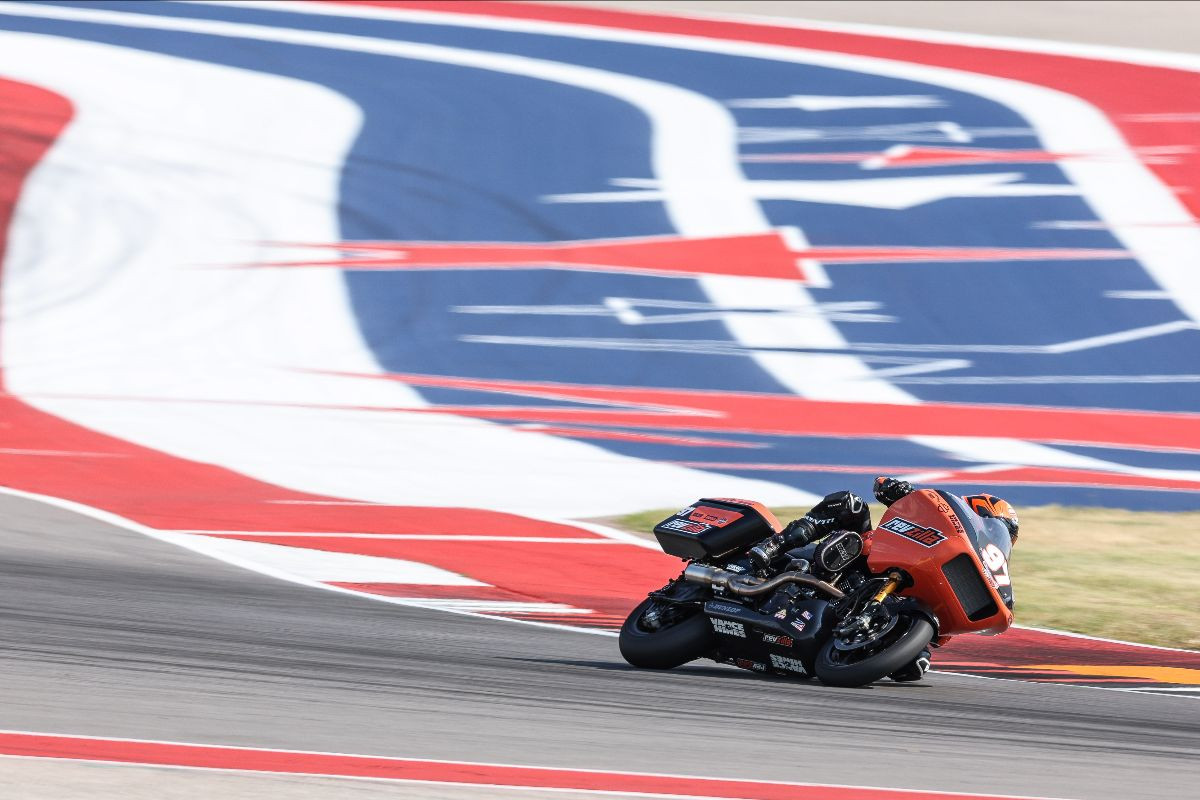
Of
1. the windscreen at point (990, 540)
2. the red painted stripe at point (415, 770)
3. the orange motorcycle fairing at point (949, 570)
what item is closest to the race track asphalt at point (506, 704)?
the red painted stripe at point (415, 770)

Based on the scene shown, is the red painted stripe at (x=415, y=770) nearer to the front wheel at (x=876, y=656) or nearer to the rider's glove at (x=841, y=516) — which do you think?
the front wheel at (x=876, y=656)

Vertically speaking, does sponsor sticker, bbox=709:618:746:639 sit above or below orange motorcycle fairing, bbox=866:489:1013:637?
below

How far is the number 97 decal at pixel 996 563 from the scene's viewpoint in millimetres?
8312

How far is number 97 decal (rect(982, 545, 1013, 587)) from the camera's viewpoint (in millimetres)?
8312

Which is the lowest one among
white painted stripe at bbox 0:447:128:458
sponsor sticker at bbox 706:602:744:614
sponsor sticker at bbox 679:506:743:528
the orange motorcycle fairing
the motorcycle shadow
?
white painted stripe at bbox 0:447:128:458

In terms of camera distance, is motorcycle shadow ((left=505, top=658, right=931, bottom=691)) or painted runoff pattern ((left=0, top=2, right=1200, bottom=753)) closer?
motorcycle shadow ((left=505, top=658, right=931, bottom=691))

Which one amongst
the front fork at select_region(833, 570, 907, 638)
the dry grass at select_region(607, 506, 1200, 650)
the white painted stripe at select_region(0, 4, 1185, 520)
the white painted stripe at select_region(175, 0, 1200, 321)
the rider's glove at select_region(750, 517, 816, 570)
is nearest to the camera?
the front fork at select_region(833, 570, 907, 638)

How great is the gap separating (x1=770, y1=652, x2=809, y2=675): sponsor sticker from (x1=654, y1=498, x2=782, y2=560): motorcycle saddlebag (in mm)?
612

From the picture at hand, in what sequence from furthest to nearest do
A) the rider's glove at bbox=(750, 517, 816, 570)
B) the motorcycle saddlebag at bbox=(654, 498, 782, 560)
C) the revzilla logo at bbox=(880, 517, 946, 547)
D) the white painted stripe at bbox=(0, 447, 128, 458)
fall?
1. the white painted stripe at bbox=(0, 447, 128, 458)
2. the motorcycle saddlebag at bbox=(654, 498, 782, 560)
3. the rider's glove at bbox=(750, 517, 816, 570)
4. the revzilla logo at bbox=(880, 517, 946, 547)

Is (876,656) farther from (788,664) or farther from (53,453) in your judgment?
(53,453)

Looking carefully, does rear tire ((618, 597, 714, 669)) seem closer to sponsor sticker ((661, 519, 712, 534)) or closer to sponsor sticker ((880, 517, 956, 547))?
sponsor sticker ((661, 519, 712, 534))

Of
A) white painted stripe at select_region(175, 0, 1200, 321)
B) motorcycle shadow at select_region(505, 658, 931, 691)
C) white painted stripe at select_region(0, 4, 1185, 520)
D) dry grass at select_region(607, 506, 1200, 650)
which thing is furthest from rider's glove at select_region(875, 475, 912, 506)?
white painted stripe at select_region(175, 0, 1200, 321)

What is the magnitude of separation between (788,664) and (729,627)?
344 millimetres

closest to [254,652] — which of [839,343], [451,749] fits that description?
[451,749]
